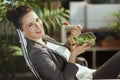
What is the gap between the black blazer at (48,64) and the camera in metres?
2.17

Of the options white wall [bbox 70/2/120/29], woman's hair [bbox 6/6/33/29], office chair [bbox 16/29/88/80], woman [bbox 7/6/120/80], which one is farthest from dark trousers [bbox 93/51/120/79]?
white wall [bbox 70/2/120/29]

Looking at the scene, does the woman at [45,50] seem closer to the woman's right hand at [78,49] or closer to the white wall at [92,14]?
the woman's right hand at [78,49]

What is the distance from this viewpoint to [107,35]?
4562 mm

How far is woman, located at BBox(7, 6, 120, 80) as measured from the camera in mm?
2182

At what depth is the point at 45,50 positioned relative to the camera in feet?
7.43

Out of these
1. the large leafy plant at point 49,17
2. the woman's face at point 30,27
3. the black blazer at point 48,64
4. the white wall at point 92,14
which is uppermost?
the woman's face at point 30,27

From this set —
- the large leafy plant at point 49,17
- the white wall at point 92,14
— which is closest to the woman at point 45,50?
the large leafy plant at point 49,17

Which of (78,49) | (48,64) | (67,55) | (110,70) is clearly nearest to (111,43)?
(110,70)

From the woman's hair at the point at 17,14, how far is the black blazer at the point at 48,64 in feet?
0.51

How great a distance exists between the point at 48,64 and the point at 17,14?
41 centimetres

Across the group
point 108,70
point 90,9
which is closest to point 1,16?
point 108,70

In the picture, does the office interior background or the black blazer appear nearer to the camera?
the black blazer

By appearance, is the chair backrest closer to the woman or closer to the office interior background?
the woman

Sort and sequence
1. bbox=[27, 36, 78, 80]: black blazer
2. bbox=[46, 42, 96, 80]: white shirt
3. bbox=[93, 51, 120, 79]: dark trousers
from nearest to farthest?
1. bbox=[27, 36, 78, 80]: black blazer
2. bbox=[46, 42, 96, 80]: white shirt
3. bbox=[93, 51, 120, 79]: dark trousers
